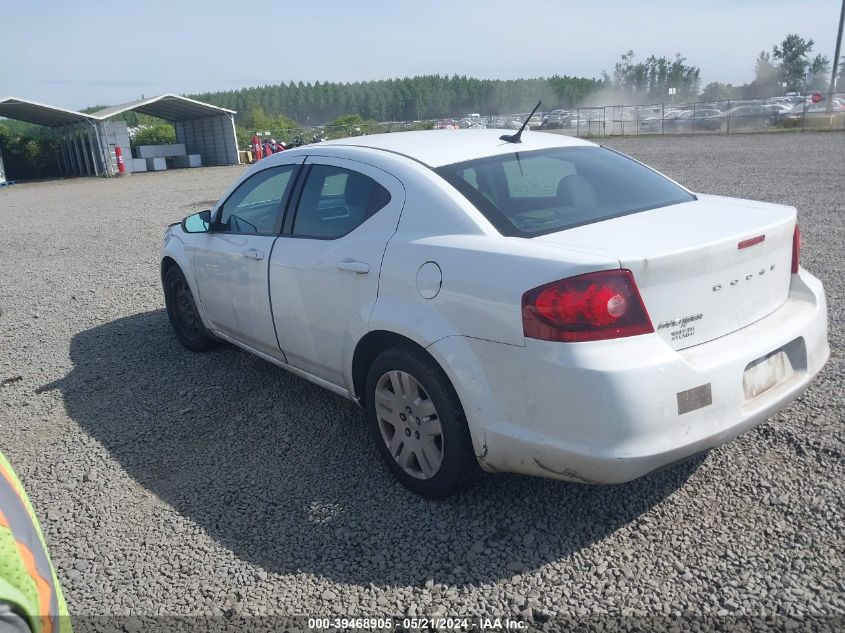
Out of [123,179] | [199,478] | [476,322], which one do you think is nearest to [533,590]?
[476,322]

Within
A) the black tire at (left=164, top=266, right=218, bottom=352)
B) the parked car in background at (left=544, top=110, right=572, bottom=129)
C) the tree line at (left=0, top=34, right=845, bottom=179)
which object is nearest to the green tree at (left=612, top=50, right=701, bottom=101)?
the tree line at (left=0, top=34, right=845, bottom=179)

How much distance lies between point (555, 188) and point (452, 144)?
0.66m

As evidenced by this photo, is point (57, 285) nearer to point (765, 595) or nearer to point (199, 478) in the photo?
point (199, 478)

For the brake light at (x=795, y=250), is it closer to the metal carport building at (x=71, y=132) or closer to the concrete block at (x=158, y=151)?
the metal carport building at (x=71, y=132)

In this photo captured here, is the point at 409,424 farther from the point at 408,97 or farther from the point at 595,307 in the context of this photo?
the point at 408,97

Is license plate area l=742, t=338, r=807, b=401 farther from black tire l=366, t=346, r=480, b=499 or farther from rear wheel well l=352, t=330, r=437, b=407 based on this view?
rear wheel well l=352, t=330, r=437, b=407

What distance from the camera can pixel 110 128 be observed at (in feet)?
119

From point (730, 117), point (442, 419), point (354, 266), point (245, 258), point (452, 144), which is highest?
point (452, 144)

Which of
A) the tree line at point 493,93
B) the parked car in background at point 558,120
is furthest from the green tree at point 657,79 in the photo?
the parked car in background at point 558,120

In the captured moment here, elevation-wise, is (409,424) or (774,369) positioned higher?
(774,369)

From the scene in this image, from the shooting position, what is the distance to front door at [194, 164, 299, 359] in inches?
174

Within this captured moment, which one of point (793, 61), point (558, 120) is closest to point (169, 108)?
point (558, 120)

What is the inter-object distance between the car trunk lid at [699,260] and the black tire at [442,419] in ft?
2.50

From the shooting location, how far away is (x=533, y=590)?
2.81 meters
